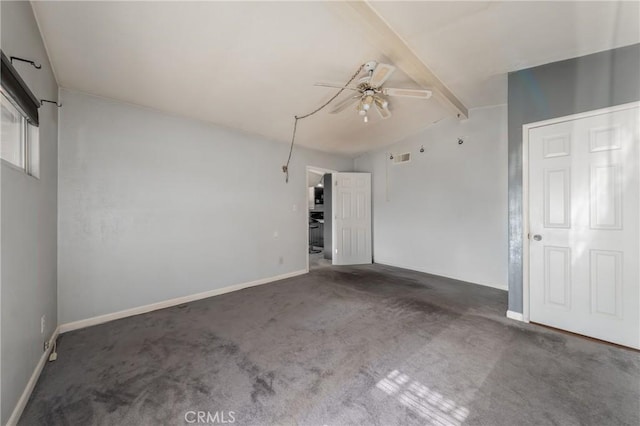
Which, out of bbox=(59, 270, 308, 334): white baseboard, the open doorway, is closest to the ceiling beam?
bbox=(59, 270, 308, 334): white baseboard

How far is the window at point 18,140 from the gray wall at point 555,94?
14.1 ft

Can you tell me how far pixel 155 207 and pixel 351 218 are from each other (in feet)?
12.3

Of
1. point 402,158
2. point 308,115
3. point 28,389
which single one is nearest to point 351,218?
point 402,158

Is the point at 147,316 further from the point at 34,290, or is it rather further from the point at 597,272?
the point at 597,272

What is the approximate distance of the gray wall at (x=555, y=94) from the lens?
223cm

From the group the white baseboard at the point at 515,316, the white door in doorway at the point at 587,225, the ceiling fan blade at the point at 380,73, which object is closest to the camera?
the white door in doorway at the point at 587,225

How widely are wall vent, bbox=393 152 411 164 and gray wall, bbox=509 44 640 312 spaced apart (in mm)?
2288

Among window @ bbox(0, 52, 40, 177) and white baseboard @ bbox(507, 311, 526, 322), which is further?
white baseboard @ bbox(507, 311, 526, 322)

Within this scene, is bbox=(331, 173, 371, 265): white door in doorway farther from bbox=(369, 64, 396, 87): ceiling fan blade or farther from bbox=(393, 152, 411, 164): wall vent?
bbox=(369, 64, 396, 87): ceiling fan blade

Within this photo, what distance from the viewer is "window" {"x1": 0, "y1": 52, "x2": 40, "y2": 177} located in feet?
4.52

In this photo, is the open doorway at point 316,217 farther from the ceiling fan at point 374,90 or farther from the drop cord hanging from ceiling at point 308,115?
the ceiling fan at point 374,90

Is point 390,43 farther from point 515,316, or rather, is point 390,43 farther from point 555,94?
point 515,316

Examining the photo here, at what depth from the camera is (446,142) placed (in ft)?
14.8

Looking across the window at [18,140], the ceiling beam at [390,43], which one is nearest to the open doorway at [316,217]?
the ceiling beam at [390,43]
